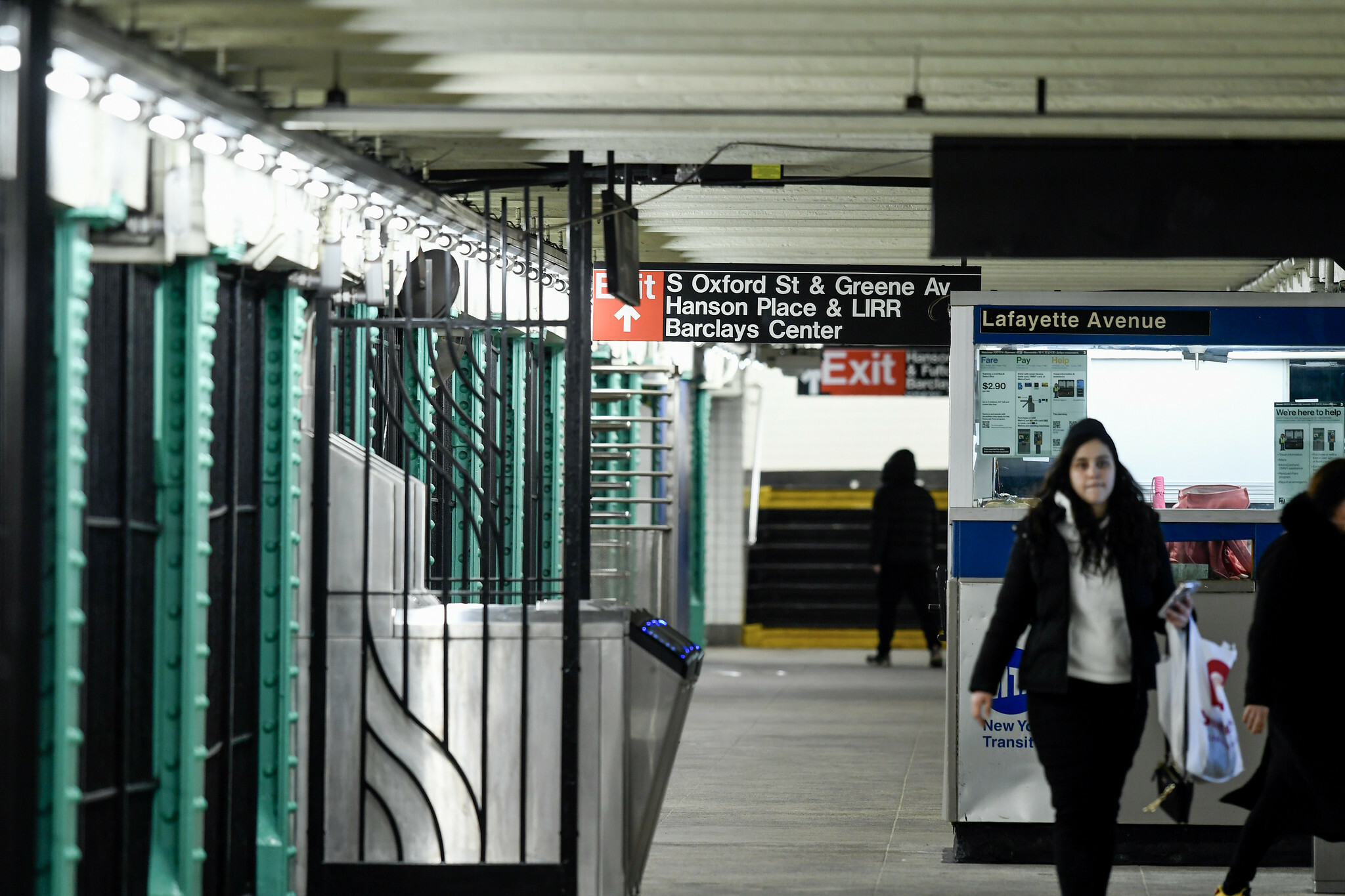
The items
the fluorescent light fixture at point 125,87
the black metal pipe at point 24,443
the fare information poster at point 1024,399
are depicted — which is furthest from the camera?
the fare information poster at point 1024,399

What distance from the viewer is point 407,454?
8039mm

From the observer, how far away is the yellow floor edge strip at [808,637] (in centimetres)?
1966

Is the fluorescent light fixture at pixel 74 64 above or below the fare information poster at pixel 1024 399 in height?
above

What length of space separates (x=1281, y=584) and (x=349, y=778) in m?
3.29

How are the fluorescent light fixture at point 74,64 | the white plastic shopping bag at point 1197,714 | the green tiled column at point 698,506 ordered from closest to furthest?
the fluorescent light fixture at point 74,64 < the white plastic shopping bag at point 1197,714 < the green tiled column at point 698,506

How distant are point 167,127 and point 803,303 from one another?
4.85 m

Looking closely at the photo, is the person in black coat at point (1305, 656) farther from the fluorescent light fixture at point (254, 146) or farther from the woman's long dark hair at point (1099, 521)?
the fluorescent light fixture at point (254, 146)

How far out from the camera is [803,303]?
31.7ft

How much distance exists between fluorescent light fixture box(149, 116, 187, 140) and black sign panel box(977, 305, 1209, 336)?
3682 mm

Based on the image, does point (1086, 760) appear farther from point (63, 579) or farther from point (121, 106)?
point (121, 106)

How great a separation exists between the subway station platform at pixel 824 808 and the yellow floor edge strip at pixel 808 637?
4.07 m

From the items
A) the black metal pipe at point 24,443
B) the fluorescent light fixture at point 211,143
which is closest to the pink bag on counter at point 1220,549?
the fluorescent light fixture at point 211,143

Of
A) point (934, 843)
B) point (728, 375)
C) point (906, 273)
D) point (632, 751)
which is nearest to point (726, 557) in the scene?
point (728, 375)

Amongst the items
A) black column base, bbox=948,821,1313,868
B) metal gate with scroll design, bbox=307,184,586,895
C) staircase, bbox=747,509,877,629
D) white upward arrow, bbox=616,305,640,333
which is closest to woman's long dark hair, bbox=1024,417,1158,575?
metal gate with scroll design, bbox=307,184,586,895
